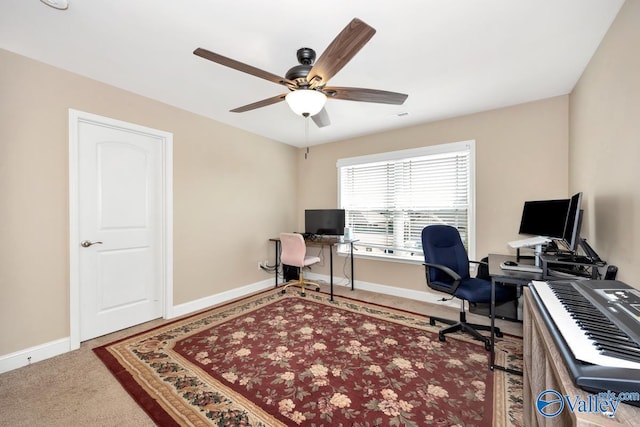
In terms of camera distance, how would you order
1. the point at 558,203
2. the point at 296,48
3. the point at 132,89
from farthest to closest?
the point at 132,89 < the point at 558,203 < the point at 296,48

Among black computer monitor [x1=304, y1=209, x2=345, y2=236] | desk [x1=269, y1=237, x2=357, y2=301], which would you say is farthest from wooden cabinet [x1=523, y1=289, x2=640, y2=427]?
black computer monitor [x1=304, y1=209, x2=345, y2=236]

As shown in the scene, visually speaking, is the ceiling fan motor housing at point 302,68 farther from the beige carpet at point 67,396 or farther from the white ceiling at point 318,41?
the beige carpet at point 67,396

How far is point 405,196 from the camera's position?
149 inches

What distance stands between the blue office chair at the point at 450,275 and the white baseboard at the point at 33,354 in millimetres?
3378

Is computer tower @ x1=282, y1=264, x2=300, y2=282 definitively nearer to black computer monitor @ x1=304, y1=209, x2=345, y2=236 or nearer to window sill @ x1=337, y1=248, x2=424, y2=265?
black computer monitor @ x1=304, y1=209, x2=345, y2=236

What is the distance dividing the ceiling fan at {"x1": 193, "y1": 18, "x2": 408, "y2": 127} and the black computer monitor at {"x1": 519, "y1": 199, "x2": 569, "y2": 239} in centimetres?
152

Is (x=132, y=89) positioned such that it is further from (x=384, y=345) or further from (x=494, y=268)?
(x=494, y=268)

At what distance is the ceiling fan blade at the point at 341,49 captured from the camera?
1.21 metres

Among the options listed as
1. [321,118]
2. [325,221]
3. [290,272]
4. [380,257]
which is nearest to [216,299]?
[290,272]

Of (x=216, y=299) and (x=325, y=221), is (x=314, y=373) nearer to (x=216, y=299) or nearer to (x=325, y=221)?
(x=216, y=299)

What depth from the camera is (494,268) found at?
211 centimetres

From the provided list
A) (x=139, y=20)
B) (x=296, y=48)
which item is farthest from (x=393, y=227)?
(x=139, y=20)

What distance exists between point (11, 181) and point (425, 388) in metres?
3.49

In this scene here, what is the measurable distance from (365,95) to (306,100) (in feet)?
1.49
